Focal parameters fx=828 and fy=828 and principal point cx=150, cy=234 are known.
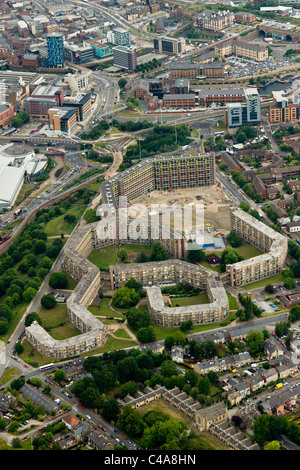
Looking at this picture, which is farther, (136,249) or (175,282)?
(136,249)

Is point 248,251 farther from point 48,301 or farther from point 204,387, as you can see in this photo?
point 204,387

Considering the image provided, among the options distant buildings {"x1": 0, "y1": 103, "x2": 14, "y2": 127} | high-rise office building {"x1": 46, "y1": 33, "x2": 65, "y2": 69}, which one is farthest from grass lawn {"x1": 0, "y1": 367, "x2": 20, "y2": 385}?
high-rise office building {"x1": 46, "y1": 33, "x2": 65, "y2": 69}

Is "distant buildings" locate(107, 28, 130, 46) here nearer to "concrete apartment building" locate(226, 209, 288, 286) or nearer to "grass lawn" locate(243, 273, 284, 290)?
"concrete apartment building" locate(226, 209, 288, 286)

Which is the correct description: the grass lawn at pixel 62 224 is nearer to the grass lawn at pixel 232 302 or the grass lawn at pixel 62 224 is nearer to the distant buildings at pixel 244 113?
the grass lawn at pixel 232 302

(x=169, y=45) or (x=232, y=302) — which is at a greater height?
(x=169, y=45)

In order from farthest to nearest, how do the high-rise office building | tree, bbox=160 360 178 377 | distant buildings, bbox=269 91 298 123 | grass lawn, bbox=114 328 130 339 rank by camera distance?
the high-rise office building
distant buildings, bbox=269 91 298 123
grass lawn, bbox=114 328 130 339
tree, bbox=160 360 178 377

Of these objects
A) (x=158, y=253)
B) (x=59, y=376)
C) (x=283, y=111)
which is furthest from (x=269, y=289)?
(x=283, y=111)
